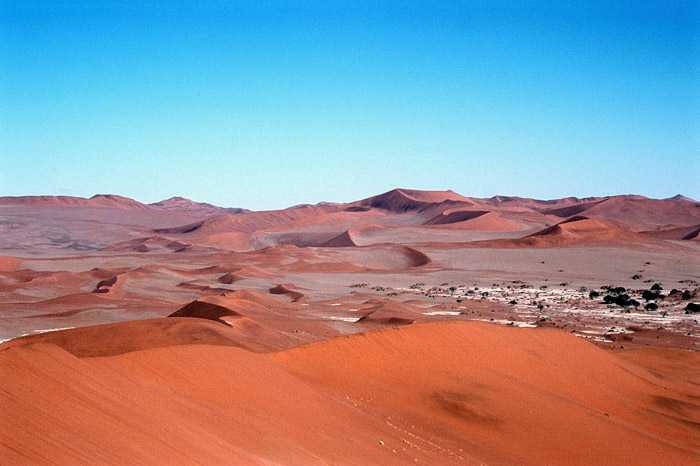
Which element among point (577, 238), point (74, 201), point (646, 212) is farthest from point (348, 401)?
point (74, 201)

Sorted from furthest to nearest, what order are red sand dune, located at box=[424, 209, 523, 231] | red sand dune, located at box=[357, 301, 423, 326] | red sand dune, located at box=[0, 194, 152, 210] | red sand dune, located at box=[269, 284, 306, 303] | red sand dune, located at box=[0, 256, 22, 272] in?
red sand dune, located at box=[0, 194, 152, 210]
red sand dune, located at box=[424, 209, 523, 231]
red sand dune, located at box=[0, 256, 22, 272]
red sand dune, located at box=[269, 284, 306, 303]
red sand dune, located at box=[357, 301, 423, 326]

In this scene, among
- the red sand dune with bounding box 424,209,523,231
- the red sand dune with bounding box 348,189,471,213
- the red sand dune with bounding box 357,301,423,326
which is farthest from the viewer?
the red sand dune with bounding box 348,189,471,213

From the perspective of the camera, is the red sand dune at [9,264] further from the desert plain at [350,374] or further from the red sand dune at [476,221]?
the red sand dune at [476,221]

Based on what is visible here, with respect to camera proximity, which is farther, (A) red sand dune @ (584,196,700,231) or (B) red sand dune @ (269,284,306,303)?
(A) red sand dune @ (584,196,700,231)

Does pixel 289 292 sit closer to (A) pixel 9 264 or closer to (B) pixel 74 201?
(A) pixel 9 264

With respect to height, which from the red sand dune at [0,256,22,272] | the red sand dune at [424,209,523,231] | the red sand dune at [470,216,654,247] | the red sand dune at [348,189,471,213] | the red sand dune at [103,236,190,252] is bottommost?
the red sand dune at [0,256,22,272]

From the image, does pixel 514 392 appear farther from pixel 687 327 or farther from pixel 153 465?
pixel 687 327

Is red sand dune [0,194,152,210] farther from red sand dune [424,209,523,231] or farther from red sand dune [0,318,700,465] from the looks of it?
red sand dune [0,318,700,465]

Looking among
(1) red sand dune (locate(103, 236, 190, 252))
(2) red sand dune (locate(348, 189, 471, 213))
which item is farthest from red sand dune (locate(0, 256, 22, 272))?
(2) red sand dune (locate(348, 189, 471, 213))

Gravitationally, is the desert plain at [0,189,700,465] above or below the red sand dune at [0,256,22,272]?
above

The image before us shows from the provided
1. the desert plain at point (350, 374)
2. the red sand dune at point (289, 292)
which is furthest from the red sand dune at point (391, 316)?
the red sand dune at point (289, 292)
